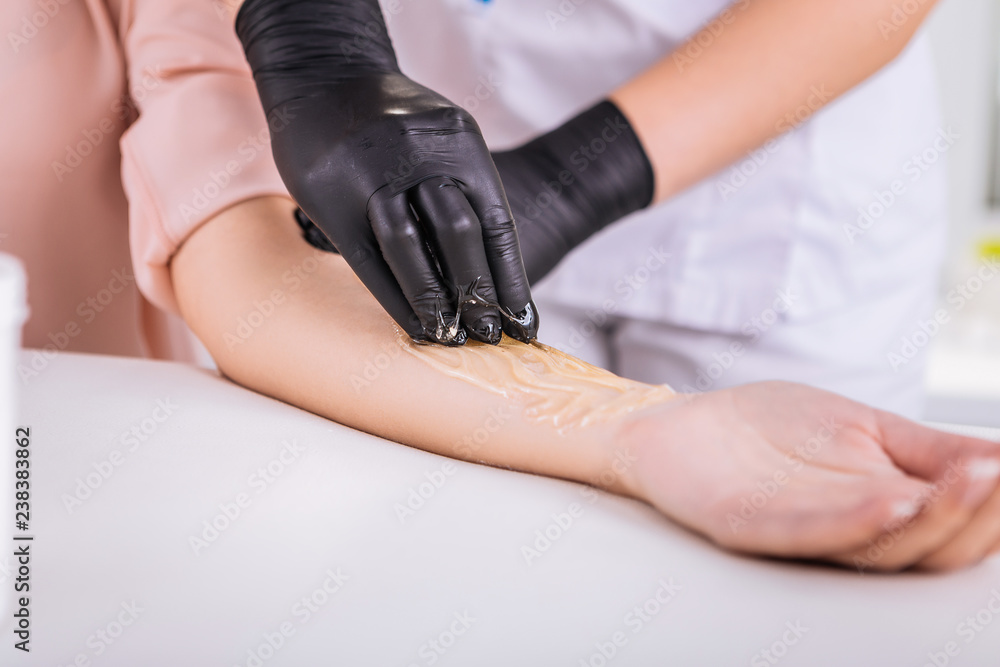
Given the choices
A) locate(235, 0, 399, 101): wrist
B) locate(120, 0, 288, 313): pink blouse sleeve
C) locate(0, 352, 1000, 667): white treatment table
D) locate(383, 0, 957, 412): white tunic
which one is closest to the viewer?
locate(0, 352, 1000, 667): white treatment table

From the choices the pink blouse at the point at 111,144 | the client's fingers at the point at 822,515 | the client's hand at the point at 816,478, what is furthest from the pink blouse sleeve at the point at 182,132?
the client's fingers at the point at 822,515

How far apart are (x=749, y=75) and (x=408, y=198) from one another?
588mm

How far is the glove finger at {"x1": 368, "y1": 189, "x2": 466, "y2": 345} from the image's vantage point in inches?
30.0

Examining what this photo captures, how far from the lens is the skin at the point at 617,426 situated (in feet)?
1.78

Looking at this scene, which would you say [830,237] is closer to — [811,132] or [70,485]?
[811,132]

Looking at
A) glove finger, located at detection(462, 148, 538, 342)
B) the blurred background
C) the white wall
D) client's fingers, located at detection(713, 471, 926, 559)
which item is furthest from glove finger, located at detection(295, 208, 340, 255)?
the white wall

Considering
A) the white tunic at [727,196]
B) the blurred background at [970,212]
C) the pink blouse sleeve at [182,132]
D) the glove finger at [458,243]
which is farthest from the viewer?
the blurred background at [970,212]

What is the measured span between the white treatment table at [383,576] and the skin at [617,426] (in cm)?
3

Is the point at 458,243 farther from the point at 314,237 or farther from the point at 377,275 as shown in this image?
the point at 314,237

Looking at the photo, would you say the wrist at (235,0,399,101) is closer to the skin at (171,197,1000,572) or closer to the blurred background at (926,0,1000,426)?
the skin at (171,197,1000,572)

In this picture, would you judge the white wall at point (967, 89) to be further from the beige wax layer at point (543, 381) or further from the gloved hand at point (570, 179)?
the beige wax layer at point (543, 381)

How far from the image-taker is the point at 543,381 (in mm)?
803

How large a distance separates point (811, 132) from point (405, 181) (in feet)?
2.49

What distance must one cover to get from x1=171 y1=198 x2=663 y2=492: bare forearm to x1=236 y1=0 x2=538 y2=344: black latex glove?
0.05 metres
